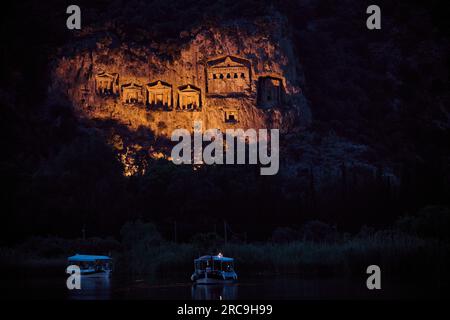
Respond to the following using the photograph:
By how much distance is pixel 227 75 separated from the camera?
8706cm

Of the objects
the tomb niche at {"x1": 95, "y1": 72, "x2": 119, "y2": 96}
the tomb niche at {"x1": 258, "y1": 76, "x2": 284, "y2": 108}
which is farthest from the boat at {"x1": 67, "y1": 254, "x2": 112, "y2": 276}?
the tomb niche at {"x1": 258, "y1": 76, "x2": 284, "y2": 108}

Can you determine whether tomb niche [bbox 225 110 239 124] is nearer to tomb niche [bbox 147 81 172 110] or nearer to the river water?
tomb niche [bbox 147 81 172 110]

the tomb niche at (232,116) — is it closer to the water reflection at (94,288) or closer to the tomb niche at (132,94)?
the tomb niche at (132,94)

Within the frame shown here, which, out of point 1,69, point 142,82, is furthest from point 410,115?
point 1,69

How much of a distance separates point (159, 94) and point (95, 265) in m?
37.0

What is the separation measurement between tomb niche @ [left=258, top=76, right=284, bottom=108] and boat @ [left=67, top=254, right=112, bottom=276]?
3600 centimetres

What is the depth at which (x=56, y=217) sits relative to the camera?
69.8 metres

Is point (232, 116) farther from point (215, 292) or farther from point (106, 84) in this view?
point (215, 292)

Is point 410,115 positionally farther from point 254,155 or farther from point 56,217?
point 56,217

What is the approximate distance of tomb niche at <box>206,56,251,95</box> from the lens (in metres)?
86.4

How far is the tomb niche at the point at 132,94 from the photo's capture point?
288 feet

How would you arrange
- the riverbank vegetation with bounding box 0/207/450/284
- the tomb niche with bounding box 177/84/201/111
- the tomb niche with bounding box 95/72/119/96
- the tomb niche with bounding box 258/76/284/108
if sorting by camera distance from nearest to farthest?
the riverbank vegetation with bounding box 0/207/450/284
the tomb niche with bounding box 177/84/201/111
the tomb niche with bounding box 258/76/284/108
the tomb niche with bounding box 95/72/119/96
